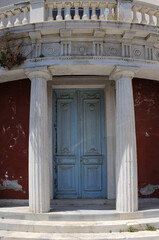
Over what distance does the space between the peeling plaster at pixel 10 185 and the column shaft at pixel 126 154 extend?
3059mm

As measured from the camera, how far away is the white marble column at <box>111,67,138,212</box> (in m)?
6.74

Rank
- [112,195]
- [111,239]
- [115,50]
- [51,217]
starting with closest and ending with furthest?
[111,239], [51,217], [115,50], [112,195]

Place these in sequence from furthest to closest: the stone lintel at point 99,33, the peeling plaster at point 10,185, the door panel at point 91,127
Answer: the door panel at point 91,127
the peeling plaster at point 10,185
the stone lintel at point 99,33

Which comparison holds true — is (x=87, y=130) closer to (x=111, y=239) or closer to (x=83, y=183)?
(x=83, y=183)

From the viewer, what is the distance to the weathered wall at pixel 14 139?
8.26 m

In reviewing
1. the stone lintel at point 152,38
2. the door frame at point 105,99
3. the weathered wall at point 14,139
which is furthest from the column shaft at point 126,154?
the weathered wall at point 14,139

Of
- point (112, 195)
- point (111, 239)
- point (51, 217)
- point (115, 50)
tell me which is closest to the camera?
point (111, 239)

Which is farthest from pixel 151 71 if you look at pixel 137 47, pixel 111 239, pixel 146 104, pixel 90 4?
pixel 111 239

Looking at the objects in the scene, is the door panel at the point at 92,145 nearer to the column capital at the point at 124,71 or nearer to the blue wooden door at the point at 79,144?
the blue wooden door at the point at 79,144

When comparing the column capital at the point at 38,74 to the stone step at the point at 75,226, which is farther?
the column capital at the point at 38,74

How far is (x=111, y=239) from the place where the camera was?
5871mm

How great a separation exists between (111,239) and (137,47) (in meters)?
4.62

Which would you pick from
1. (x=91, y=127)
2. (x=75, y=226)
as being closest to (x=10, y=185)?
(x=75, y=226)

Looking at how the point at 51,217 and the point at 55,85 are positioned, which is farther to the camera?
the point at 55,85
